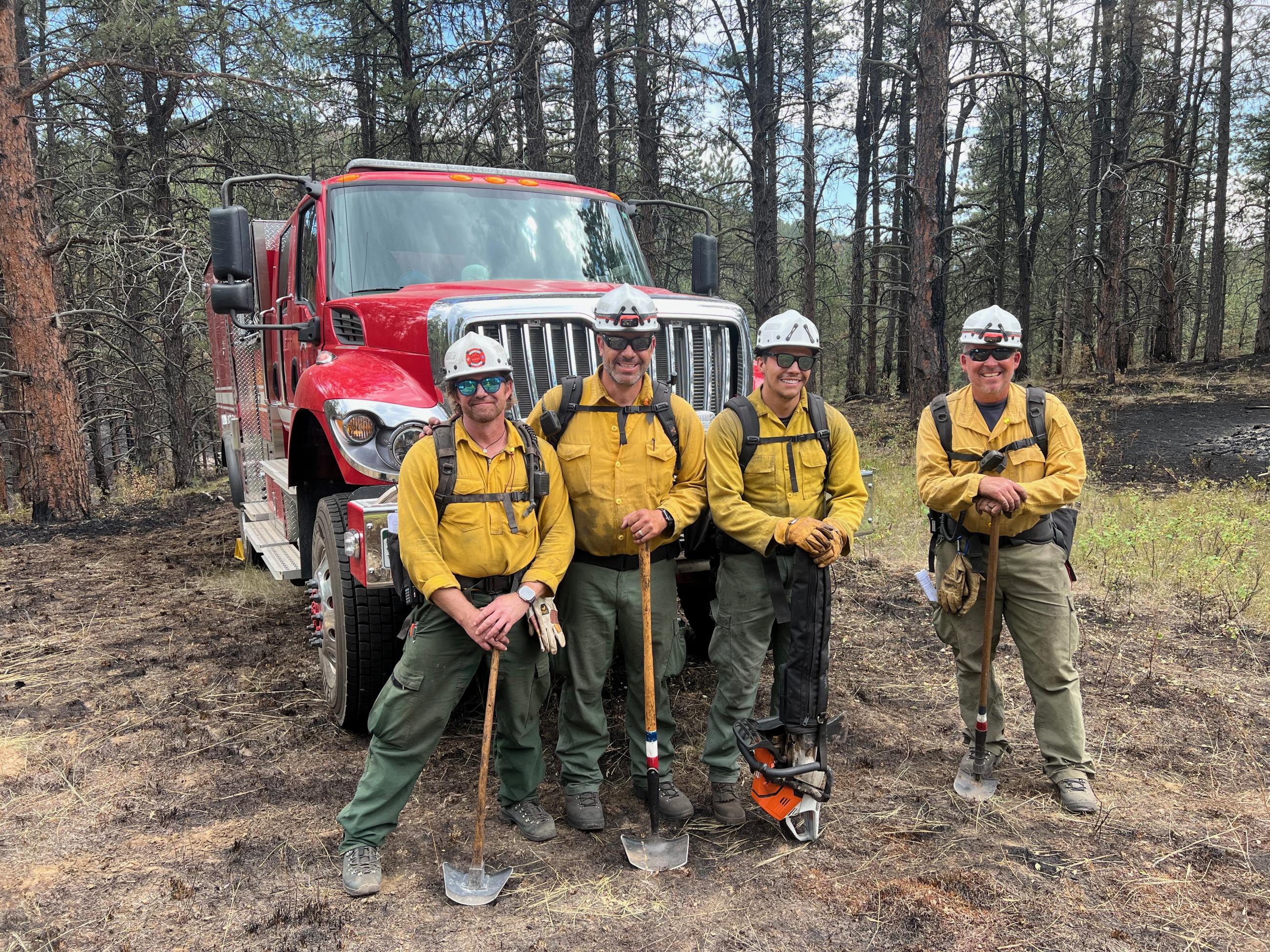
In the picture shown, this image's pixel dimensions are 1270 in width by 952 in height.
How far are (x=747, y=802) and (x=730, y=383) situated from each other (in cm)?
228

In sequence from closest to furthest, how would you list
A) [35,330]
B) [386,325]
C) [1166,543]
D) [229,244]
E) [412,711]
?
[412,711]
[386,325]
[229,244]
[1166,543]
[35,330]

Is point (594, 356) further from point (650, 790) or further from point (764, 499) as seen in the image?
point (650, 790)

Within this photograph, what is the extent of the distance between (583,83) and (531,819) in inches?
353

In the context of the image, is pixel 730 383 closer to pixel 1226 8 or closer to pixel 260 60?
pixel 260 60

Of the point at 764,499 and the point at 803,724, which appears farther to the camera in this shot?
the point at 764,499

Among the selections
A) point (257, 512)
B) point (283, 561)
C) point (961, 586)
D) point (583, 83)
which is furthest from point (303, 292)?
point (583, 83)

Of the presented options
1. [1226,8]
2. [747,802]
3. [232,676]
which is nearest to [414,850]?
[747,802]

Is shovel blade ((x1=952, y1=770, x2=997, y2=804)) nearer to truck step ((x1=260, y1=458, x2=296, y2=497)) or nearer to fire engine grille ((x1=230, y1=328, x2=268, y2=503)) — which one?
truck step ((x1=260, y1=458, x2=296, y2=497))

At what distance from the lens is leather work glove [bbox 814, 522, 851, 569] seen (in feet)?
11.2

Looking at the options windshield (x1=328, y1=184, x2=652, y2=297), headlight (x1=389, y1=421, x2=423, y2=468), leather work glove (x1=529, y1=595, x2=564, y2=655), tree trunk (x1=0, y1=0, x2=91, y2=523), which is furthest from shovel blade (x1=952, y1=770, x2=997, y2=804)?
tree trunk (x1=0, y1=0, x2=91, y2=523)

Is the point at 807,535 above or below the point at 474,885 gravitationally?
above

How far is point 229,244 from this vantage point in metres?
4.89

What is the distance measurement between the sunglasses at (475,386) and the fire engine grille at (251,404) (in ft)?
14.3

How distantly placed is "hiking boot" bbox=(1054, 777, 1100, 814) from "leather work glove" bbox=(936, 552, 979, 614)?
841 millimetres
